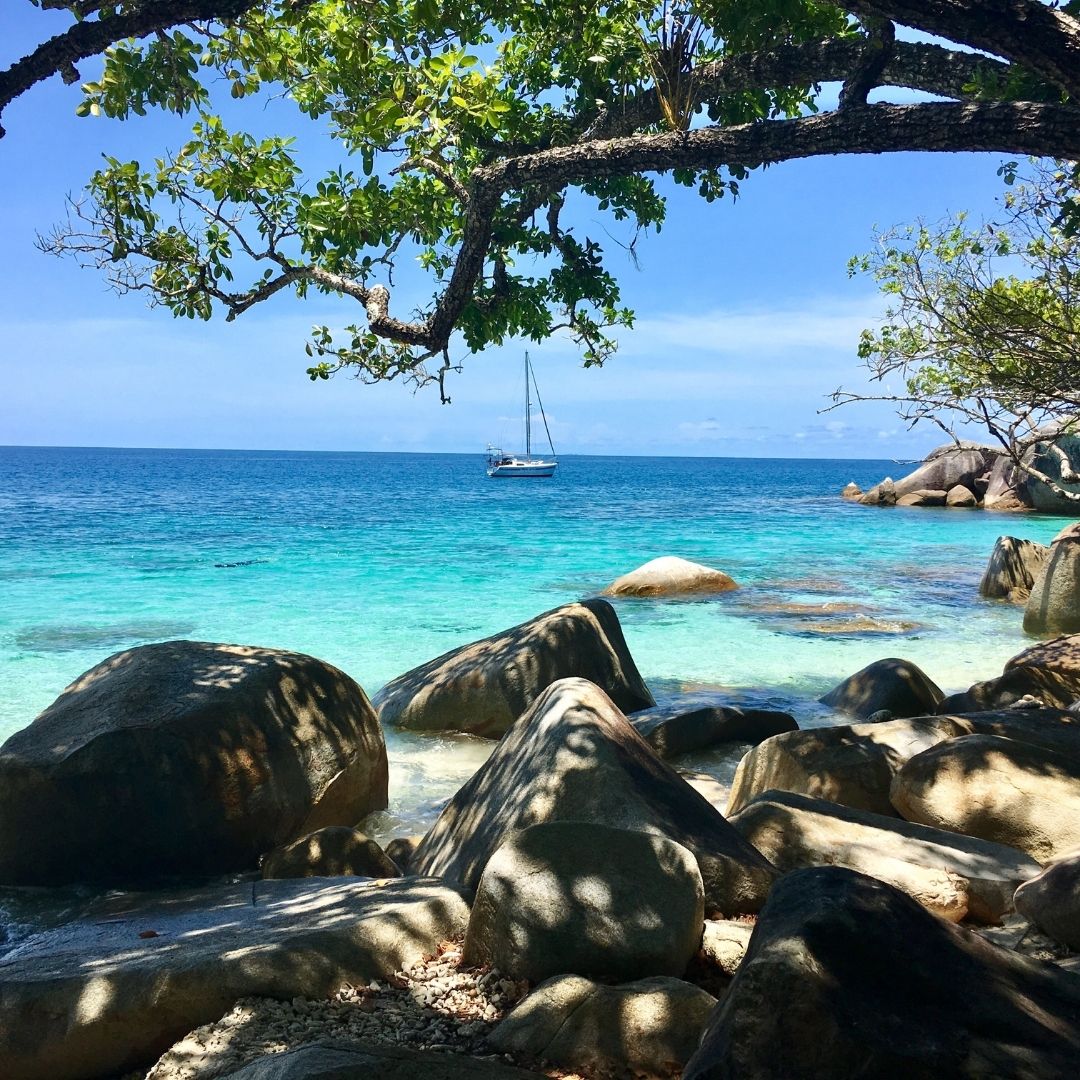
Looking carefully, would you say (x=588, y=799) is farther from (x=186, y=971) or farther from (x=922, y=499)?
(x=922, y=499)

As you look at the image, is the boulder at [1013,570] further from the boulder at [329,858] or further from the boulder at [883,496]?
the boulder at [883,496]

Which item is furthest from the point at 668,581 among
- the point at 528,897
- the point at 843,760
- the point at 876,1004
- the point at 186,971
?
the point at 876,1004

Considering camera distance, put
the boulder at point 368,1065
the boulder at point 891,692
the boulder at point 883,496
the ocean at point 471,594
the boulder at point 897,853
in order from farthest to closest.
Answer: the boulder at point 883,496
the ocean at point 471,594
the boulder at point 891,692
the boulder at point 897,853
the boulder at point 368,1065

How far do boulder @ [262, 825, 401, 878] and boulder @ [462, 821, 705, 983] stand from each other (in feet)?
6.36

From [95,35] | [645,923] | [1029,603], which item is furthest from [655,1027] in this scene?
[1029,603]

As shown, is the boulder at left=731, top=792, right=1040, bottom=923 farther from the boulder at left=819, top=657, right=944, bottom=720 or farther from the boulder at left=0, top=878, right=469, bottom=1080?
the boulder at left=819, top=657, right=944, bottom=720

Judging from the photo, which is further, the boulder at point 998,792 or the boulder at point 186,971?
the boulder at point 998,792

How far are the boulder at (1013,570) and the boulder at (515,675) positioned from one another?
11.9 metres

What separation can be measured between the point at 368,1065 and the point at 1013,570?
19.2 m

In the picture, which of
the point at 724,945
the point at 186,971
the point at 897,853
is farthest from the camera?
the point at 897,853

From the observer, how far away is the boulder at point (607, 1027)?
2.92 metres

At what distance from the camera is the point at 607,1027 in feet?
9.80

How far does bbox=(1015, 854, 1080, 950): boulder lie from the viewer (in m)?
3.66

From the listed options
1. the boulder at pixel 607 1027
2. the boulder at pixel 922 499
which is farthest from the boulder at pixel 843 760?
the boulder at pixel 922 499
